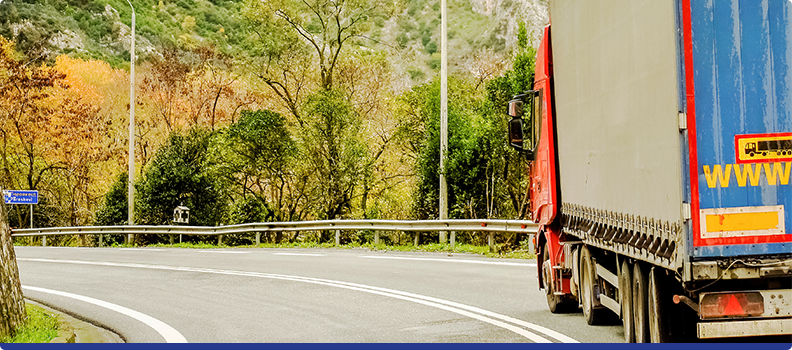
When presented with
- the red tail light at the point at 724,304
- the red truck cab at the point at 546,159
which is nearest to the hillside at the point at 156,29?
the red truck cab at the point at 546,159

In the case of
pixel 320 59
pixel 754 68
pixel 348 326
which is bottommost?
pixel 348 326

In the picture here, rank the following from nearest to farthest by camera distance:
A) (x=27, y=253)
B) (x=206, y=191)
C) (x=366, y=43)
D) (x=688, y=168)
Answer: (x=688, y=168)
(x=27, y=253)
(x=206, y=191)
(x=366, y=43)

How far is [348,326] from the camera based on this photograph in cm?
941

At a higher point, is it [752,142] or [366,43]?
[366,43]

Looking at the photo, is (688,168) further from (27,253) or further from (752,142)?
(27,253)

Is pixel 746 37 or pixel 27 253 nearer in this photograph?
pixel 746 37

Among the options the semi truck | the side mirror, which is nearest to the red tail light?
the semi truck

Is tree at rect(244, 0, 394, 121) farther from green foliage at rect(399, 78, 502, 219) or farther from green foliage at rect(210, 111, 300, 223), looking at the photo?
green foliage at rect(399, 78, 502, 219)

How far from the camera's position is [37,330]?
347 inches

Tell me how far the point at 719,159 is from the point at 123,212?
3431 cm

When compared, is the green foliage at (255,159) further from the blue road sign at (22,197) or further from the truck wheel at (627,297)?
the truck wheel at (627,297)

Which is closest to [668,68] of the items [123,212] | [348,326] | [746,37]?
[746,37]

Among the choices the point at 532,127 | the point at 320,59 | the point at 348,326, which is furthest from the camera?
the point at 320,59

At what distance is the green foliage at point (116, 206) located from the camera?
122 ft
